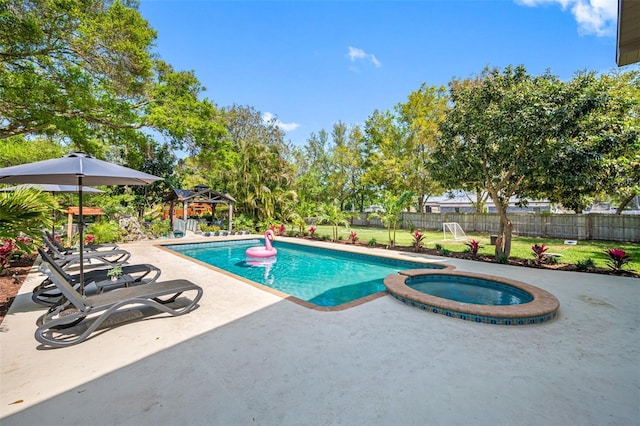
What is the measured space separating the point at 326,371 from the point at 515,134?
30.0 feet

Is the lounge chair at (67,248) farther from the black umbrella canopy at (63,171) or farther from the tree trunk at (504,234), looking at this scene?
the tree trunk at (504,234)

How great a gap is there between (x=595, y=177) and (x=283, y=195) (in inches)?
737

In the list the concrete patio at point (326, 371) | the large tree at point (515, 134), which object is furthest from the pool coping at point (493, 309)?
the large tree at point (515, 134)

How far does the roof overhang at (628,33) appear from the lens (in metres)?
2.68

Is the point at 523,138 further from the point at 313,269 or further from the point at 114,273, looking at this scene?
the point at 114,273

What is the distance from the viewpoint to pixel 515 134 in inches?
340

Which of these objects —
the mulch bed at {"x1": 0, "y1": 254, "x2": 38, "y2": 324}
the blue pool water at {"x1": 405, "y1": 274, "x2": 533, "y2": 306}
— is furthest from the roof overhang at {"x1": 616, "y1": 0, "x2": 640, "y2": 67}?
the mulch bed at {"x1": 0, "y1": 254, "x2": 38, "y2": 324}

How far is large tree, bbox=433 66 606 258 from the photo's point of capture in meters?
7.88

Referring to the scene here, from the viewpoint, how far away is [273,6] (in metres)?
11.9

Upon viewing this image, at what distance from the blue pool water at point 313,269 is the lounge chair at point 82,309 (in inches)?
135

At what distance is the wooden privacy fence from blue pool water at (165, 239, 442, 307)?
159 inches

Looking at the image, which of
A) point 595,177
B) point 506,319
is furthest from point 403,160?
point 506,319

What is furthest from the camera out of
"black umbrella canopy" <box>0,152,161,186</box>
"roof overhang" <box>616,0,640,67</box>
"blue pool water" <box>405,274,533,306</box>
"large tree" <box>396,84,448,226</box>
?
"large tree" <box>396,84,448,226</box>

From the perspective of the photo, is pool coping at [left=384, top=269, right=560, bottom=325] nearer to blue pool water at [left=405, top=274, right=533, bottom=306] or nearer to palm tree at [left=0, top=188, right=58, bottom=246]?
blue pool water at [left=405, top=274, right=533, bottom=306]
